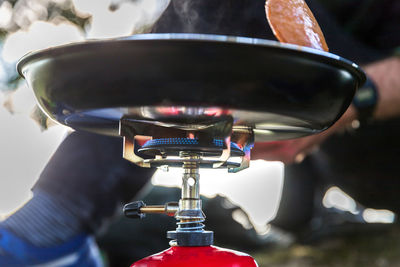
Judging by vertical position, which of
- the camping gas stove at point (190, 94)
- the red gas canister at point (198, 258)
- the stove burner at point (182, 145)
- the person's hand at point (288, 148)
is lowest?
the person's hand at point (288, 148)

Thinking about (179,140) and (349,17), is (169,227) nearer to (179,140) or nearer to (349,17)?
(349,17)

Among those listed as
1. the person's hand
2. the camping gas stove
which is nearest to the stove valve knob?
the camping gas stove

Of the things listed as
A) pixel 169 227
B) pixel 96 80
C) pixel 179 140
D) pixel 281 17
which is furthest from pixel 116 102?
pixel 169 227

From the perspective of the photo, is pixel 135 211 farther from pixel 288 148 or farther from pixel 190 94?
pixel 288 148

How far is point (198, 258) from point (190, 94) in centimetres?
27

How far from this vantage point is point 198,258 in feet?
2.28

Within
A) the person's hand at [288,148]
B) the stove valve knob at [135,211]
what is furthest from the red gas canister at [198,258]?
the person's hand at [288,148]

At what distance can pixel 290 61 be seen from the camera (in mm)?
542

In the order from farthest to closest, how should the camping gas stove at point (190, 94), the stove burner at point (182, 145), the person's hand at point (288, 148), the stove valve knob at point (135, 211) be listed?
the person's hand at point (288, 148) → the stove valve knob at point (135, 211) → the stove burner at point (182, 145) → the camping gas stove at point (190, 94)

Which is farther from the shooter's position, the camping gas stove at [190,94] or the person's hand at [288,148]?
the person's hand at [288,148]

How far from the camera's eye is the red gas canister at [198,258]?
2.27 ft

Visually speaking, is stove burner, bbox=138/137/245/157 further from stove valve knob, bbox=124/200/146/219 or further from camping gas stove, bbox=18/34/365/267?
stove valve knob, bbox=124/200/146/219

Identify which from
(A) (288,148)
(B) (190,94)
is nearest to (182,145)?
(B) (190,94)

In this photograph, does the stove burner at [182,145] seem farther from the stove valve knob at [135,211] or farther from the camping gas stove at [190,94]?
the stove valve knob at [135,211]
